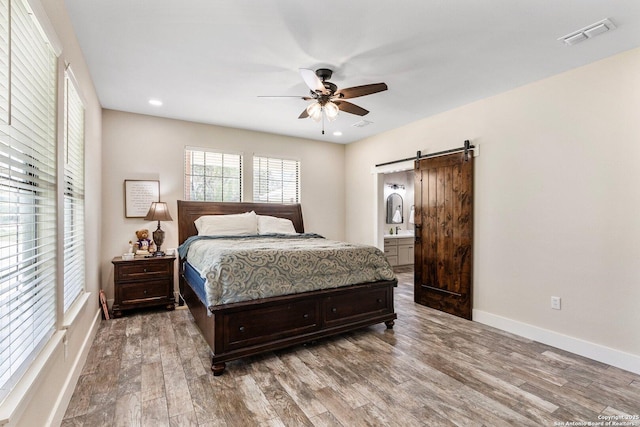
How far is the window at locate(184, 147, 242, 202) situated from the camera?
4.68 m

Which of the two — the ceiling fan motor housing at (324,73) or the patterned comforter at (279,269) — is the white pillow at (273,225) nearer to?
the patterned comforter at (279,269)

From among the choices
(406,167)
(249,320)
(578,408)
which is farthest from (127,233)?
(578,408)

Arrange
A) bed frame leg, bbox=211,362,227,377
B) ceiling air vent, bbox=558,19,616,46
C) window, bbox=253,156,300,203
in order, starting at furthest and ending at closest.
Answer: window, bbox=253,156,300,203 < bed frame leg, bbox=211,362,227,377 < ceiling air vent, bbox=558,19,616,46

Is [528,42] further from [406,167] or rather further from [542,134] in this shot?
[406,167]

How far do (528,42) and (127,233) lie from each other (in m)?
4.93

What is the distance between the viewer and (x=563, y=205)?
A: 2.99 m

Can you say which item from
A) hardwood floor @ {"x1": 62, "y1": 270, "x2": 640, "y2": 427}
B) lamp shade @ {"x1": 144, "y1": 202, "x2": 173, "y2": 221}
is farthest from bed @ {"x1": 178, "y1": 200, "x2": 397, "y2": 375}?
lamp shade @ {"x1": 144, "y1": 202, "x2": 173, "y2": 221}

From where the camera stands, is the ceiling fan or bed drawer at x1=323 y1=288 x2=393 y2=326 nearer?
the ceiling fan

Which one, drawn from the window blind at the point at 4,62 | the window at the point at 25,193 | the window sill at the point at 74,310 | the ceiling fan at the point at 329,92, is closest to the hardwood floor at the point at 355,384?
the window sill at the point at 74,310

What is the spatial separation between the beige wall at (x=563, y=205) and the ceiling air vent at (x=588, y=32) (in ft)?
1.88

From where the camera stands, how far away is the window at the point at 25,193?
3.99ft

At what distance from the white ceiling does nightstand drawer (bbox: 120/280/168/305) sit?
229cm

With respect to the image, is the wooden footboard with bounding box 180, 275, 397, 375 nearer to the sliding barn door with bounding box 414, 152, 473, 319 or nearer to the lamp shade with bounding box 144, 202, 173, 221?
the sliding barn door with bounding box 414, 152, 473, 319

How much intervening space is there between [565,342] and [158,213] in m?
4.81
